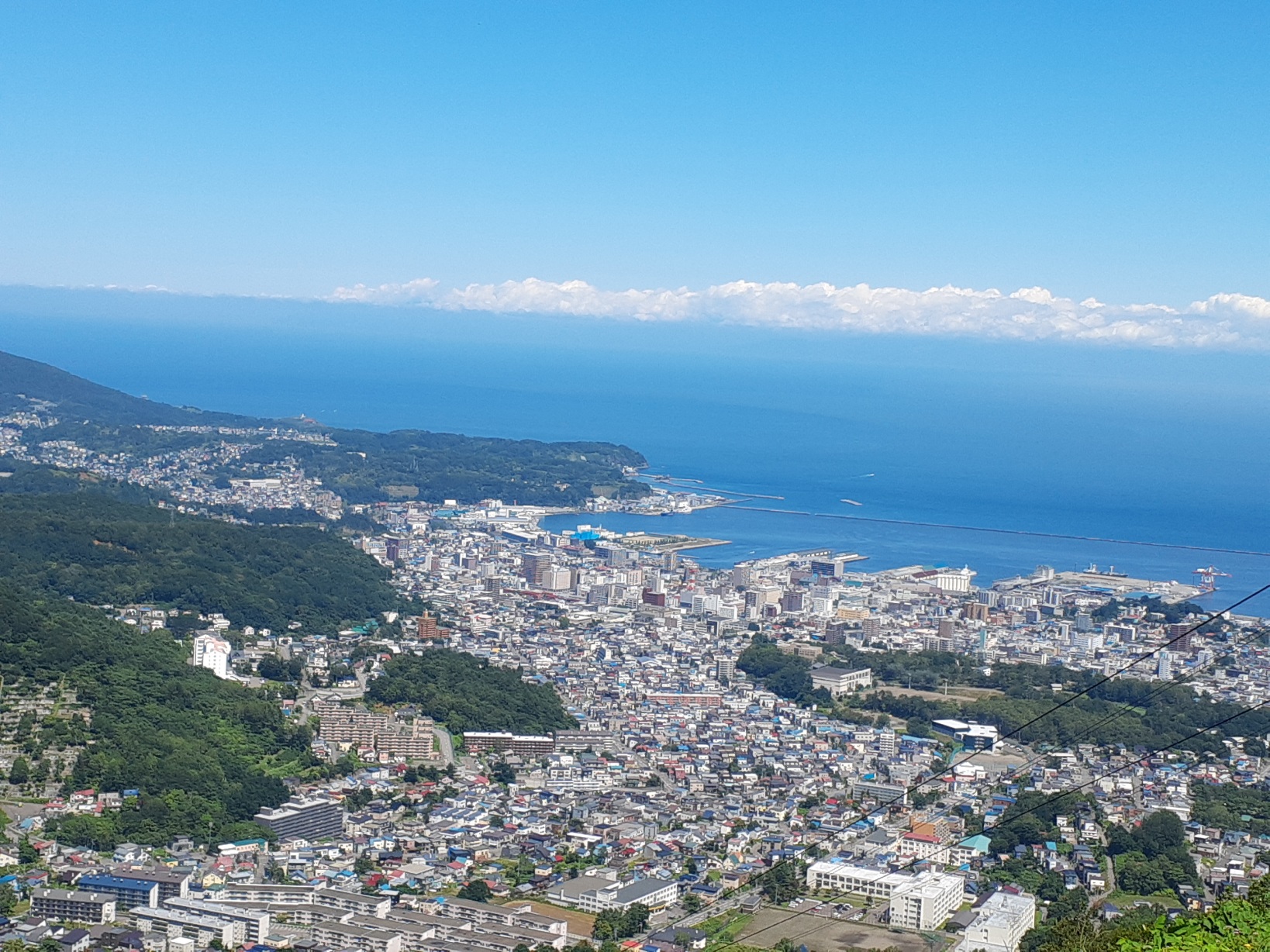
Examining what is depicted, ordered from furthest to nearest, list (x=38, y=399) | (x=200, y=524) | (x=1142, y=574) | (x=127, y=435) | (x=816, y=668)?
1. (x=38, y=399)
2. (x=127, y=435)
3. (x=1142, y=574)
4. (x=200, y=524)
5. (x=816, y=668)

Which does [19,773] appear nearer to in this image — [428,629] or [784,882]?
[784,882]

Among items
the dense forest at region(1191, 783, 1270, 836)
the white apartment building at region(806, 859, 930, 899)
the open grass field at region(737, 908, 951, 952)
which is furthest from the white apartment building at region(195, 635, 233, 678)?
the dense forest at region(1191, 783, 1270, 836)

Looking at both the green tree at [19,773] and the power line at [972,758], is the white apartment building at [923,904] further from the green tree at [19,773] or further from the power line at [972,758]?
the green tree at [19,773]

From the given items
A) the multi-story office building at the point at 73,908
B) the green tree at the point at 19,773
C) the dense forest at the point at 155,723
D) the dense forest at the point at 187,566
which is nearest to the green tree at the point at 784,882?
the dense forest at the point at 155,723

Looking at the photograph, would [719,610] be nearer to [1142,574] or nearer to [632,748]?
[632,748]

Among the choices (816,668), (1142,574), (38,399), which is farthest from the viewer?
(38,399)

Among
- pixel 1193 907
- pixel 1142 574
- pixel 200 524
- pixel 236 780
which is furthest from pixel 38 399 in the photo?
pixel 1193 907

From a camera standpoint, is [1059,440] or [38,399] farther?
[1059,440]

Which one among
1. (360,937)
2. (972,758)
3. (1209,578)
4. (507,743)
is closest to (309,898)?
(360,937)

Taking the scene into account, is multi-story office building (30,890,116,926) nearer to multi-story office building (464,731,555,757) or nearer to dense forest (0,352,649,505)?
multi-story office building (464,731,555,757)
